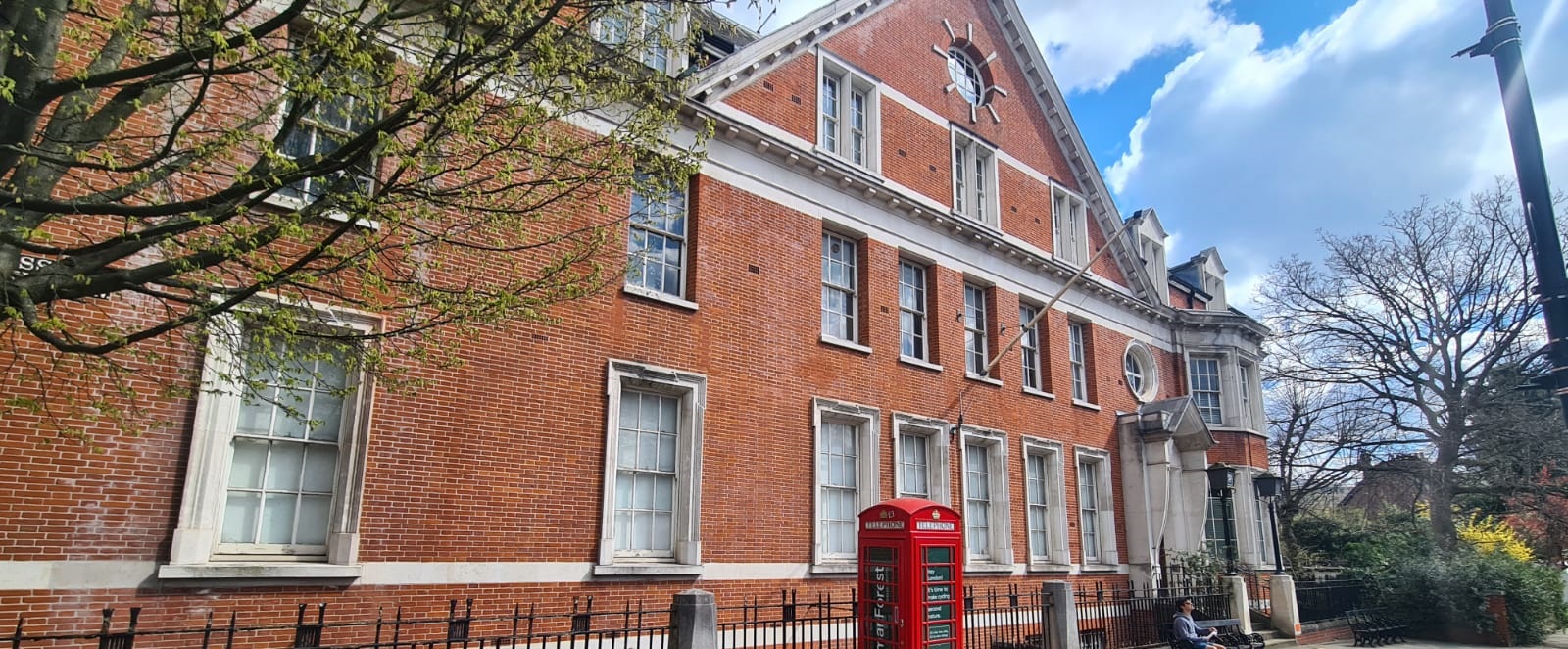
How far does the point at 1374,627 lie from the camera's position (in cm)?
2003

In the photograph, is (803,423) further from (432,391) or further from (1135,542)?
(1135,542)

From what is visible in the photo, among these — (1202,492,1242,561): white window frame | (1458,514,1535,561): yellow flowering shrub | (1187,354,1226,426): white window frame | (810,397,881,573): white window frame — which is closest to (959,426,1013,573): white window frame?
(810,397,881,573): white window frame

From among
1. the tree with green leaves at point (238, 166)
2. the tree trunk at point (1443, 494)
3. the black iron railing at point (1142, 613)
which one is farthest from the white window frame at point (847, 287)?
the tree trunk at point (1443, 494)

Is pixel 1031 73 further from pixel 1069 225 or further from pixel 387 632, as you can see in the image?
pixel 387 632

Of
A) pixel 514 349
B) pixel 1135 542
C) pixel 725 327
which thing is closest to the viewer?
pixel 514 349

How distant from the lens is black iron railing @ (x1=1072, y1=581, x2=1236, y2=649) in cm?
1531

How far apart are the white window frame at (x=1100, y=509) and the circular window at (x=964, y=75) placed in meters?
8.17

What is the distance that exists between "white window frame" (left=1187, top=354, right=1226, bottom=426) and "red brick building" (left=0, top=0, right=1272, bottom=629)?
0.12 m

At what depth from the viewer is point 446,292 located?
7.34m

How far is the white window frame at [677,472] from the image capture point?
37.7 feet

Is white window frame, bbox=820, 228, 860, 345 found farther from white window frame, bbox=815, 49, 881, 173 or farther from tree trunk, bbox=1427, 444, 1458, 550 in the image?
tree trunk, bbox=1427, 444, 1458, 550

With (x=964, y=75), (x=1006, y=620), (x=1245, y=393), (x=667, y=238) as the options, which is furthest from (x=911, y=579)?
(x=1245, y=393)

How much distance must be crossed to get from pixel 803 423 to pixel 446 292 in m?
7.70

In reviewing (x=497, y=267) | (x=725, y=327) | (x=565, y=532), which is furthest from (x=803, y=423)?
(x=497, y=267)
